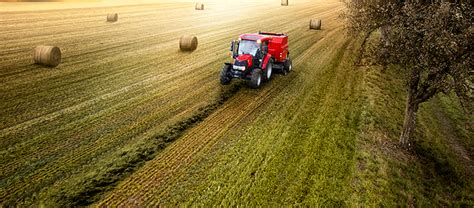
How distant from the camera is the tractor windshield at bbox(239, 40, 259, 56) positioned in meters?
14.7

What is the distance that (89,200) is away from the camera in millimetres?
7078

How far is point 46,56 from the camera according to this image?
16.7 m

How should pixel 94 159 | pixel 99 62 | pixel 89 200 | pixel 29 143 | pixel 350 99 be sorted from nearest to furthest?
1. pixel 89 200
2. pixel 94 159
3. pixel 29 143
4. pixel 350 99
5. pixel 99 62

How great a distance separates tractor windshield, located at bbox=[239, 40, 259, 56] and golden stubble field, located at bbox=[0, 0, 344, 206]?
1543 millimetres

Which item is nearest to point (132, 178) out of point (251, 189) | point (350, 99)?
point (251, 189)

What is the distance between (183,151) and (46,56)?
11758 millimetres

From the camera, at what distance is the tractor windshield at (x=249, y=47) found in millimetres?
14680

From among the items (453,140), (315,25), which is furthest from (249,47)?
(315,25)

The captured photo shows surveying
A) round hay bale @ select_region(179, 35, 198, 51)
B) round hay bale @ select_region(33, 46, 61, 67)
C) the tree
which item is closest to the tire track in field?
the tree

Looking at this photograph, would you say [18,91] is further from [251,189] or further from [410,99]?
[410,99]

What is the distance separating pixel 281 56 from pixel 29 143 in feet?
38.1

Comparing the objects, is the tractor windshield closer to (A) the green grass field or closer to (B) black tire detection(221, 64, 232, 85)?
(B) black tire detection(221, 64, 232, 85)

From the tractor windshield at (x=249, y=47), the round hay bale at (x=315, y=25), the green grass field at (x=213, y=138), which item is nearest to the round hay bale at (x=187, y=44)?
the green grass field at (x=213, y=138)

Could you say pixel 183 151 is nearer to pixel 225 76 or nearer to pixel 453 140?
pixel 225 76
